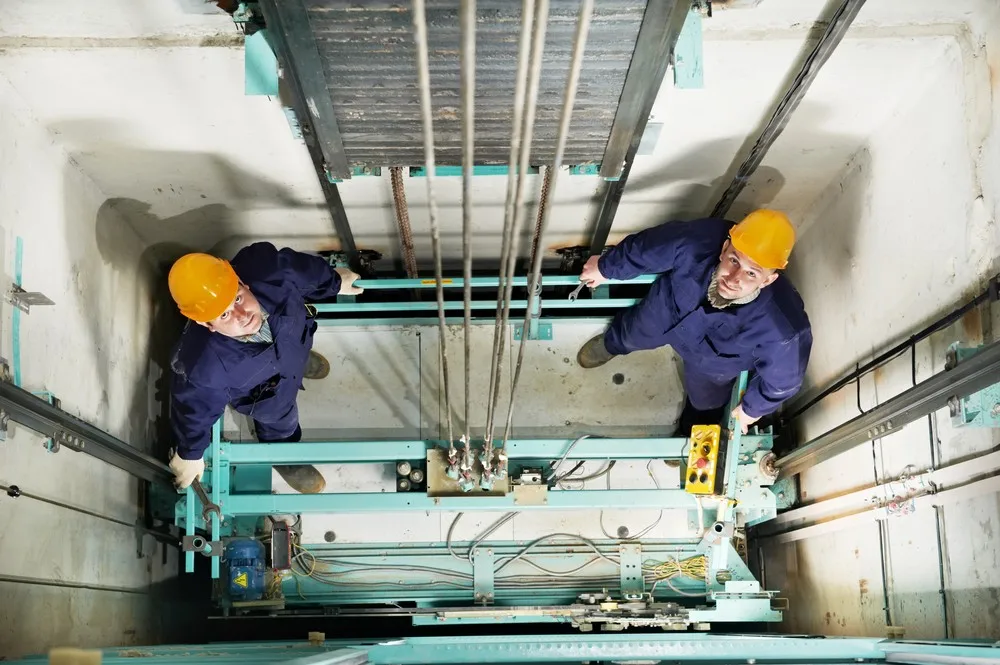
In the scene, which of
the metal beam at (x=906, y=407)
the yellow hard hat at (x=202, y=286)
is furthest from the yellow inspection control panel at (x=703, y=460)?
the yellow hard hat at (x=202, y=286)

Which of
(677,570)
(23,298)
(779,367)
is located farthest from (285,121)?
(677,570)

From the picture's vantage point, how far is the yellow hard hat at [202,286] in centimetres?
260

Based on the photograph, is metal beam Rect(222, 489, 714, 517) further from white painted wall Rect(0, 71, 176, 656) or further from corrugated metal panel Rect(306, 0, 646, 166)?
corrugated metal panel Rect(306, 0, 646, 166)

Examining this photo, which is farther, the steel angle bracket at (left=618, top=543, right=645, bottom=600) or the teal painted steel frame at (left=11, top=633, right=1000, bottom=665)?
the steel angle bracket at (left=618, top=543, right=645, bottom=600)

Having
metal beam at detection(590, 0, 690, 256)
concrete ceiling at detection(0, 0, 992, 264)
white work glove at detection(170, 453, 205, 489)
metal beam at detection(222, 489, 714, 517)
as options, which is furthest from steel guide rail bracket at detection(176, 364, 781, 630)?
metal beam at detection(590, 0, 690, 256)

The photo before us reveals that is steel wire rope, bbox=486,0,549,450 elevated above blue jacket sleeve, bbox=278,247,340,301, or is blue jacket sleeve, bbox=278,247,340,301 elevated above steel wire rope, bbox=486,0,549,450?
blue jacket sleeve, bbox=278,247,340,301

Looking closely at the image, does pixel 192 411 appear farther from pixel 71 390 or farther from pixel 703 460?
Answer: pixel 703 460

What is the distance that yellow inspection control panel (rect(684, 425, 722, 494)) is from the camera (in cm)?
325

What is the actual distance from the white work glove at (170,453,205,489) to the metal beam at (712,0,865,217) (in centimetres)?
215

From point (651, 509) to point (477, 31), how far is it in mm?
2301

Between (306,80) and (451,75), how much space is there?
35 cm

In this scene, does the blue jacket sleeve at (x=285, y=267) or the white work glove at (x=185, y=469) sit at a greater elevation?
the blue jacket sleeve at (x=285, y=267)

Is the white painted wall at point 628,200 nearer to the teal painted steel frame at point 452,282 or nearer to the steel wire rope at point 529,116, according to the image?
the teal painted steel frame at point 452,282

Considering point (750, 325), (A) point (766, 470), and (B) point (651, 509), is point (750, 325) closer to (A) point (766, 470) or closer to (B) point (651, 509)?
(A) point (766, 470)
